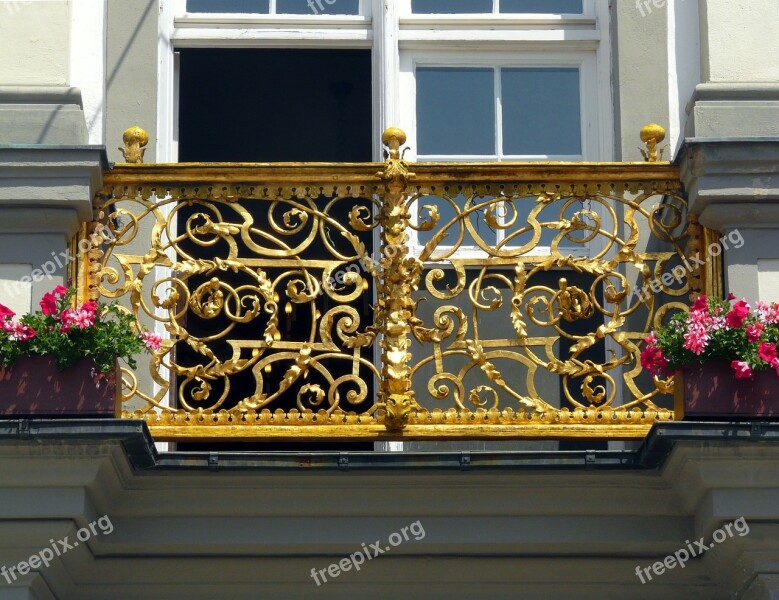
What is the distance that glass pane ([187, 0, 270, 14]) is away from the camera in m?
10.2

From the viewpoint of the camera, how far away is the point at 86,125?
943cm

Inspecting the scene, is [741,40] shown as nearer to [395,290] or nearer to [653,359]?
[653,359]

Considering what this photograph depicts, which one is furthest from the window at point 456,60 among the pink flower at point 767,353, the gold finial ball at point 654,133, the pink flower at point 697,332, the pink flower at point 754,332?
the pink flower at point 767,353

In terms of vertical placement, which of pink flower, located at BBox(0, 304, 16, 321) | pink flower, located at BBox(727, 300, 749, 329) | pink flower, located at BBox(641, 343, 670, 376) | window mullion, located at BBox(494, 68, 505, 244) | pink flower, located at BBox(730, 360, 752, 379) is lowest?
pink flower, located at BBox(730, 360, 752, 379)

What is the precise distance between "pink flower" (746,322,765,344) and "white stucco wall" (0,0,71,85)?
323 centimetres

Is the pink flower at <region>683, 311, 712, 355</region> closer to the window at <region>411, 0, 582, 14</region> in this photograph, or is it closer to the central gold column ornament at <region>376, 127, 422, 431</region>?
the central gold column ornament at <region>376, 127, 422, 431</region>

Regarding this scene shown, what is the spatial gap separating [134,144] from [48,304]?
1094mm

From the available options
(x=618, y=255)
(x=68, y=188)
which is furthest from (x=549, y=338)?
(x=68, y=188)

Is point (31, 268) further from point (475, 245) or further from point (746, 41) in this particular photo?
point (746, 41)

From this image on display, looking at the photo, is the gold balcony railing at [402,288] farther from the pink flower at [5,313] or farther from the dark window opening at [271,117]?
the dark window opening at [271,117]

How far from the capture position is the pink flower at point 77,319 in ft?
26.6

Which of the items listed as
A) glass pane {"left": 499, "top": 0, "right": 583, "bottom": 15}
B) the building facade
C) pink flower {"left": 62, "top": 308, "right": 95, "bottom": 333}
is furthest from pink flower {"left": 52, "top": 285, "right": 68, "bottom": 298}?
glass pane {"left": 499, "top": 0, "right": 583, "bottom": 15}

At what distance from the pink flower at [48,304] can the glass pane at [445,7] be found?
9.20 ft

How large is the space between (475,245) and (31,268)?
2.13 m
